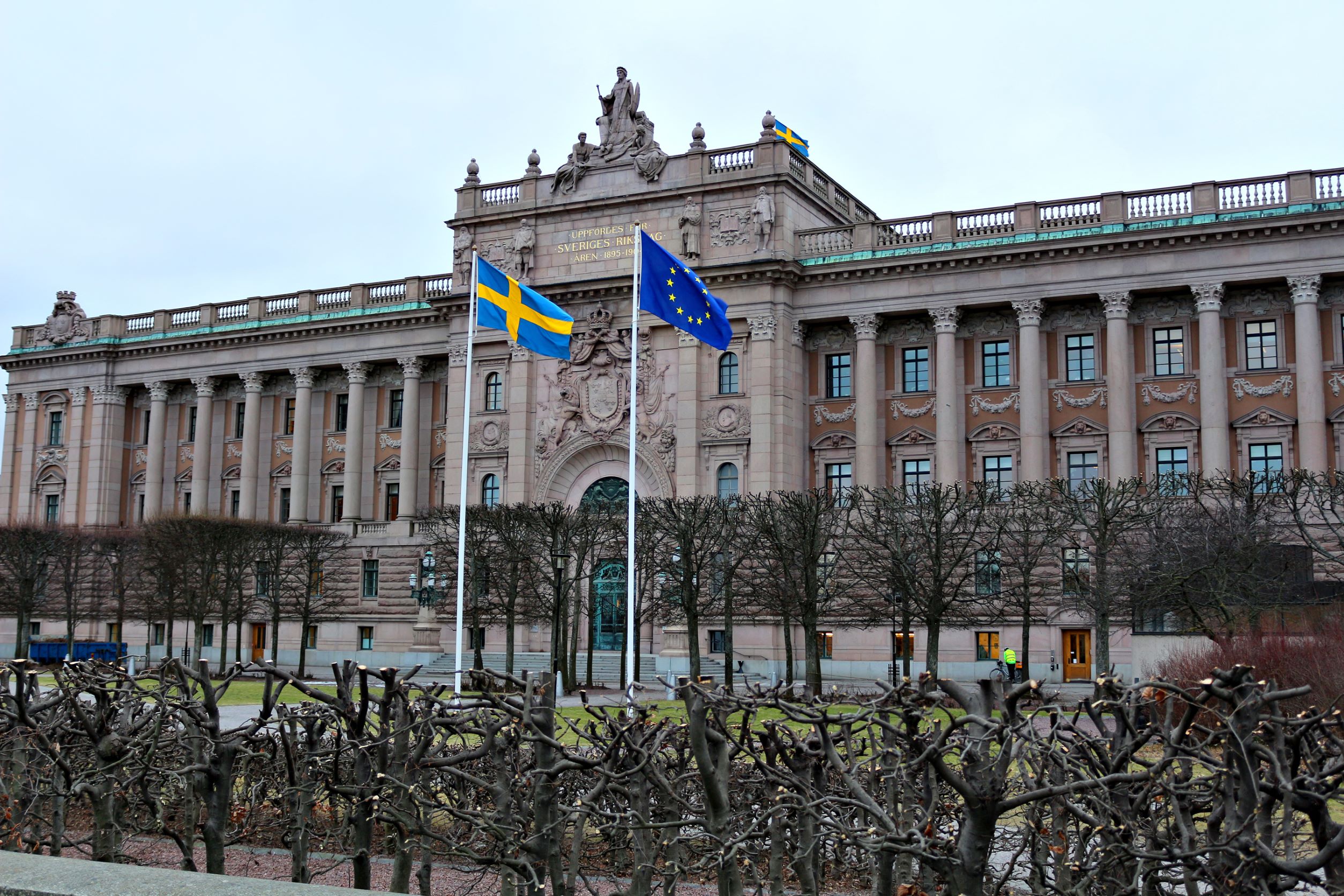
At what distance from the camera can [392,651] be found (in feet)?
233

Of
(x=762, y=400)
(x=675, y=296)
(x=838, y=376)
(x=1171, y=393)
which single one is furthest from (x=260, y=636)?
(x=1171, y=393)

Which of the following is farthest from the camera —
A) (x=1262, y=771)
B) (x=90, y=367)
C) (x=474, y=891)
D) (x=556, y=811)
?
(x=90, y=367)

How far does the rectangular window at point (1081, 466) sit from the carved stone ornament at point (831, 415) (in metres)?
10.4

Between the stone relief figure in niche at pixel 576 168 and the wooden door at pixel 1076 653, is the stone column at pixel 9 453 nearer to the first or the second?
the stone relief figure in niche at pixel 576 168

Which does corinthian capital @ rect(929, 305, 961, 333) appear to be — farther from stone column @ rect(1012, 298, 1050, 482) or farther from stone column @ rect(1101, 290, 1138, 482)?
stone column @ rect(1101, 290, 1138, 482)

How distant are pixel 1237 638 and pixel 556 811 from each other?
24.5 meters

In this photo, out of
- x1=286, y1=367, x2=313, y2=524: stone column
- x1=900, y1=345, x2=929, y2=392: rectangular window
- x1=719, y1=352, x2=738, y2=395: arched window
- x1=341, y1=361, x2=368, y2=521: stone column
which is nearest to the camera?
x1=900, y1=345, x2=929, y2=392: rectangular window

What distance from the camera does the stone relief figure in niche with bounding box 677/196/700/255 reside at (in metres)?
65.2

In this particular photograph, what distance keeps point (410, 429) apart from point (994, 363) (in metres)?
32.8

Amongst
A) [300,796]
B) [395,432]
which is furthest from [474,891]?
[395,432]

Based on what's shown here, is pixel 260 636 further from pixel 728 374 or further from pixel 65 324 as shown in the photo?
pixel 728 374

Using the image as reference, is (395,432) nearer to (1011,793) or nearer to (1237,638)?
(1237,638)

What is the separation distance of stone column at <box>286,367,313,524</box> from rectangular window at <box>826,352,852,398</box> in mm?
32196

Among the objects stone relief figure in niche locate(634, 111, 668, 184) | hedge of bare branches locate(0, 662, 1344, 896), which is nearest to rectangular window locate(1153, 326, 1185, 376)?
stone relief figure in niche locate(634, 111, 668, 184)
